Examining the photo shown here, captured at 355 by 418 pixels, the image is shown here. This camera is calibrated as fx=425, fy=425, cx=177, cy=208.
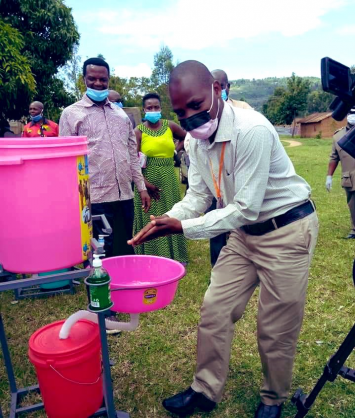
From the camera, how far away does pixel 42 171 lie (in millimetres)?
1780

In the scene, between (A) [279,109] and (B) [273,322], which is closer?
(B) [273,322]

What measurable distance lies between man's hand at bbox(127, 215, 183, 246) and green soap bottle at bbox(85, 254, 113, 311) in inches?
10.2

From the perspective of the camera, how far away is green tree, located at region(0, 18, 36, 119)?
25.3ft

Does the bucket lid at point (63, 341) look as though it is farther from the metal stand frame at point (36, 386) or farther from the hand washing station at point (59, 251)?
the metal stand frame at point (36, 386)

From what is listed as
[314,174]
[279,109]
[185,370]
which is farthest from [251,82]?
[185,370]

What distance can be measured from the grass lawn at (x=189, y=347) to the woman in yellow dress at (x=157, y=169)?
0.47 m

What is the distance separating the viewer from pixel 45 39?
14.9 m

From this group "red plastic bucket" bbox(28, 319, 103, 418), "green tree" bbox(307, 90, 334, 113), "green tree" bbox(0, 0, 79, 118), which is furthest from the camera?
"green tree" bbox(307, 90, 334, 113)

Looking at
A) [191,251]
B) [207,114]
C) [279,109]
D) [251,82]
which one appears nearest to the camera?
[207,114]

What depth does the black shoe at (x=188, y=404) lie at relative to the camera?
2.42 m

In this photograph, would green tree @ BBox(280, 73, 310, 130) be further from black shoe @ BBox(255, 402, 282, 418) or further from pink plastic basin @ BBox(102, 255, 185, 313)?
black shoe @ BBox(255, 402, 282, 418)

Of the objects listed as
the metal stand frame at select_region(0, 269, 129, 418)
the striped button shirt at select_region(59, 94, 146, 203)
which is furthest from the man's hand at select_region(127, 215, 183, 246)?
the striped button shirt at select_region(59, 94, 146, 203)

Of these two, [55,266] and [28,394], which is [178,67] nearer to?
[55,266]

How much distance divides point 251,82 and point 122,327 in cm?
18533
